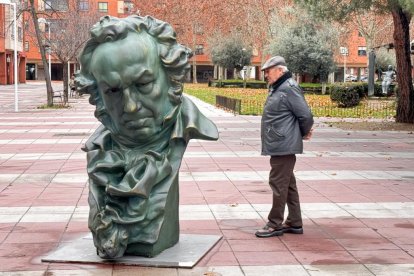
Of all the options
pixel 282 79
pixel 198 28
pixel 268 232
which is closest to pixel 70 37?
pixel 198 28

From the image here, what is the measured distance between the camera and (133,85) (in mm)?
5746

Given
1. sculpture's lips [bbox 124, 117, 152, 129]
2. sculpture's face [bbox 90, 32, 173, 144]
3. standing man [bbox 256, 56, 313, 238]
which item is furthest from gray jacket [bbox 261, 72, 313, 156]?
sculpture's lips [bbox 124, 117, 152, 129]

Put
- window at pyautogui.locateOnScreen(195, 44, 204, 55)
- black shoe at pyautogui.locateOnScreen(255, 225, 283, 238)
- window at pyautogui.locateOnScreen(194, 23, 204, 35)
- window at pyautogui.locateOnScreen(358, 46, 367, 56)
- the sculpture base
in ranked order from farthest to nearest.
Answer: window at pyautogui.locateOnScreen(358, 46, 367, 56)
window at pyautogui.locateOnScreen(195, 44, 204, 55)
window at pyautogui.locateOnScreen(194, 23, 204, 35)
black shoe at pyautogui.locateOnScreen(255, 225, 283, 238)
the sculpture base

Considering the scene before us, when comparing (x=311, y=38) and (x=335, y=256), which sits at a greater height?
(x=311, y=38)

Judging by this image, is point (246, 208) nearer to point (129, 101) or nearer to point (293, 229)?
point (293, 229)

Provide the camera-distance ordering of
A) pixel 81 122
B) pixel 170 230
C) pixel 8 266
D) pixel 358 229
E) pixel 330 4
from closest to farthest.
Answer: pixel 8 266
pixel 170 230
pixel 358 229
pixel 330 4
pixel 81 122

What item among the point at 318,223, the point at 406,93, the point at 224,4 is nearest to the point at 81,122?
the point at 406,93

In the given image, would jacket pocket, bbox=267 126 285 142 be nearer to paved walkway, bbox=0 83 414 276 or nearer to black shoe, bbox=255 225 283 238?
black shoe, bbox=255 225 283 238

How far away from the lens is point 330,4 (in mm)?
21125

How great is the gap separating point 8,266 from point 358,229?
3.64 metres

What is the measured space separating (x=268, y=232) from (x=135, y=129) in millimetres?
1900

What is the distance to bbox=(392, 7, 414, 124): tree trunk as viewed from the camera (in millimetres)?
20812

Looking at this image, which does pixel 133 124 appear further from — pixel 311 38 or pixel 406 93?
pixel 311 38

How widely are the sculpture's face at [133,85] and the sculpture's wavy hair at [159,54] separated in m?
0.06
